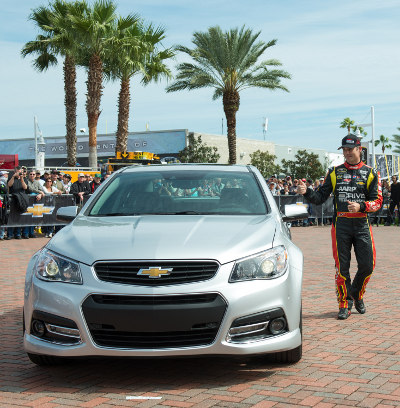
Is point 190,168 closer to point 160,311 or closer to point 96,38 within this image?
point 160,311

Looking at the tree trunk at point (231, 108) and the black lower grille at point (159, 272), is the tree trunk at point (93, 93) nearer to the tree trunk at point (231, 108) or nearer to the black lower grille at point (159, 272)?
the tree trunk at point (231, 108)

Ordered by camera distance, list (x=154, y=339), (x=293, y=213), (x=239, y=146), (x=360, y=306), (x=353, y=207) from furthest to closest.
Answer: (x=239, y=146) → (x=360, y=306) → (x=353, y=207) → (x=293, y=213) → (x=154, y=339)

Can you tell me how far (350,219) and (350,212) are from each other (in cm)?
8

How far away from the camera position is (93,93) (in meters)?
31.8

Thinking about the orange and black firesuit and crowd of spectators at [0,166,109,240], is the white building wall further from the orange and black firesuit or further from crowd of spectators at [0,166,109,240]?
the orange and black firesuit

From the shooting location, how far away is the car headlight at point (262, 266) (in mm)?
4609

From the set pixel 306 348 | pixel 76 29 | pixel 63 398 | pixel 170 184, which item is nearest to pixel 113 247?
pixel 63 398

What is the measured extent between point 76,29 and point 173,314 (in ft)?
91.0

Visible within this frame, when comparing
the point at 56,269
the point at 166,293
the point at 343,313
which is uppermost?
the point at 56,269

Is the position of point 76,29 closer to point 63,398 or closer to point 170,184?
point 170,184

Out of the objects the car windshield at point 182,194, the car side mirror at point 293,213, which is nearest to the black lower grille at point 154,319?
the car windshield at point 182,194

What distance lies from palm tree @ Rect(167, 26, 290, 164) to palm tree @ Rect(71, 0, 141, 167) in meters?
3.64

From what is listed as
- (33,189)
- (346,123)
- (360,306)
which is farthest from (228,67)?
(346,123)

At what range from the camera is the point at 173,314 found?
443 centimetres
